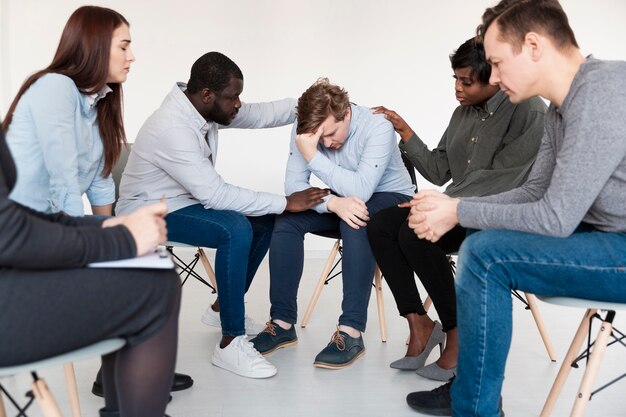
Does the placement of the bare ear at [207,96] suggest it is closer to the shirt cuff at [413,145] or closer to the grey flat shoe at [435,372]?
the shirt cuff at [413,145]

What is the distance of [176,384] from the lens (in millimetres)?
2156

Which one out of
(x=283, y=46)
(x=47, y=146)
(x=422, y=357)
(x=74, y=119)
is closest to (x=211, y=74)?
(x=74, y=119)

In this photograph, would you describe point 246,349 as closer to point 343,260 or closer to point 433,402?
point 343,260

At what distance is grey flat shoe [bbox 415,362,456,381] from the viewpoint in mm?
2191

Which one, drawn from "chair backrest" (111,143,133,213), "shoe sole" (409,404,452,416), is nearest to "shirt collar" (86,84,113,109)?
"chair backrest" (111,143,133,213)

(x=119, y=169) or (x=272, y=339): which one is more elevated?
(x=119, y=169)

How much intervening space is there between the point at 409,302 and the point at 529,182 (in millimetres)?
693

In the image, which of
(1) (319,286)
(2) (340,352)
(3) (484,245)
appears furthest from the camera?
(1) (319,286)

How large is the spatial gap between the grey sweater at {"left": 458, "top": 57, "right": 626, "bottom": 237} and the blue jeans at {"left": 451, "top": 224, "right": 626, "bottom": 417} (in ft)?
0.12

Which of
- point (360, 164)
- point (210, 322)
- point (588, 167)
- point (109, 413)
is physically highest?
point (588, 167)

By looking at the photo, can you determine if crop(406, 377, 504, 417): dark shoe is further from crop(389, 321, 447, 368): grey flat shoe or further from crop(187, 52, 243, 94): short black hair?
crop(187, 52, 243, 94): short black hair

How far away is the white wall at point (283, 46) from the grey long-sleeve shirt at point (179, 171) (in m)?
2.25

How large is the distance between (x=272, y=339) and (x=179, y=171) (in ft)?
2.30

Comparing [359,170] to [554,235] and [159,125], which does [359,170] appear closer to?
[159,125]
